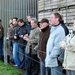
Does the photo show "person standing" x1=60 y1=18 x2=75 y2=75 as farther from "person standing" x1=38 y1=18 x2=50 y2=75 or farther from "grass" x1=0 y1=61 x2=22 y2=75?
"grass" x1=0 y1=61 x2=22 y2=75

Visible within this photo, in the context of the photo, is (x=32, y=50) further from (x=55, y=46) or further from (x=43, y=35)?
(x=55, y=46)

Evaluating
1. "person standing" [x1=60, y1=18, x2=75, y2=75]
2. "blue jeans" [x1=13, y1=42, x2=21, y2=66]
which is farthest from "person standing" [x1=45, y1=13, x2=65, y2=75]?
"blue jeans" [x1=13, y1=42, x2=21, y2=66]

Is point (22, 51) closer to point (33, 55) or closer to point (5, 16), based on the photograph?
point (33, 55)

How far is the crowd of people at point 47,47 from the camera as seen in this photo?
4957 mm

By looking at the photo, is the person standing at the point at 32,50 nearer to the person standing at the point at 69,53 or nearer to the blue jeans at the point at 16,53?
the blue jeans at the point at 16,53

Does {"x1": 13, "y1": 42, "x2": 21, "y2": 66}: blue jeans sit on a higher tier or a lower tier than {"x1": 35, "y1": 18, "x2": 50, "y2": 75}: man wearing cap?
lower

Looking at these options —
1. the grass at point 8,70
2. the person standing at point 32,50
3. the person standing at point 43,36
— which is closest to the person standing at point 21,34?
the grass at point 8,70

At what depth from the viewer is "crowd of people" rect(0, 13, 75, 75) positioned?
4.96 meters

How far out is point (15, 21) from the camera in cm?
962

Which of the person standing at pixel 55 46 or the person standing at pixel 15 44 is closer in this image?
the person standing at pixel 55 46

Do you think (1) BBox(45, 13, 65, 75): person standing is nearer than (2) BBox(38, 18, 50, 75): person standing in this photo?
Yes

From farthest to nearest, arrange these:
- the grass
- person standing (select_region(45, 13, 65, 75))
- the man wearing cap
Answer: the grass, the man wearing cap, person standing (select_region(45, 13, 65, 75))

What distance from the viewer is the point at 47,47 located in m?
5.72

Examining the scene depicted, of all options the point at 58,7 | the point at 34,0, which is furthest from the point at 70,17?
the point at 34,0
